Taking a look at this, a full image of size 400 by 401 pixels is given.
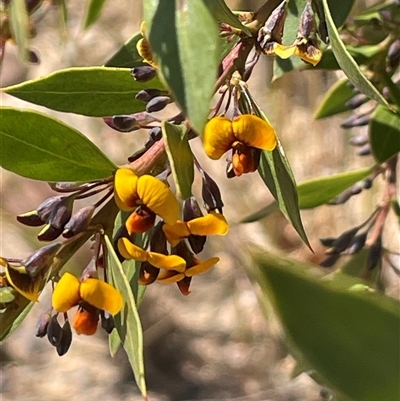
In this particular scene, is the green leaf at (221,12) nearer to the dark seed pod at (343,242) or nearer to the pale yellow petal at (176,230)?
the pale yellow petal at (176,230)

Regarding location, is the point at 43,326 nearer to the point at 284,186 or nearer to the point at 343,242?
the point at 284,186

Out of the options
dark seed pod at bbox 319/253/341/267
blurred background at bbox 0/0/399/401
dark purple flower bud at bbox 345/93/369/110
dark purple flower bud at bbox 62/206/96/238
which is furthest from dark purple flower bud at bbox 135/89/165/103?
blurred background at bbox 0/0/399/401

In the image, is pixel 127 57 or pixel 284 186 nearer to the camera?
pixel 284 186

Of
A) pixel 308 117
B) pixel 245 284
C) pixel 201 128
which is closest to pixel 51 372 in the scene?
pixel 245 284

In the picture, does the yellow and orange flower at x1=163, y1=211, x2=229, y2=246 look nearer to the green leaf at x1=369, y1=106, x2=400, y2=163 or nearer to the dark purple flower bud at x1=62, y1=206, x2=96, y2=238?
the dark purple flower bud at x1=62, y1=206, x2=96, y2=238

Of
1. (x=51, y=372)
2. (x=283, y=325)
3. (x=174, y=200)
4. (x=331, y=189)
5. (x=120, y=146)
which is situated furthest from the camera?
(x=120, y=146)

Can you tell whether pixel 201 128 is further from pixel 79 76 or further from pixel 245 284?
pixel 245 284

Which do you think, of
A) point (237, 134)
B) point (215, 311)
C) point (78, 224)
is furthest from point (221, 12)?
point (215, 311)
